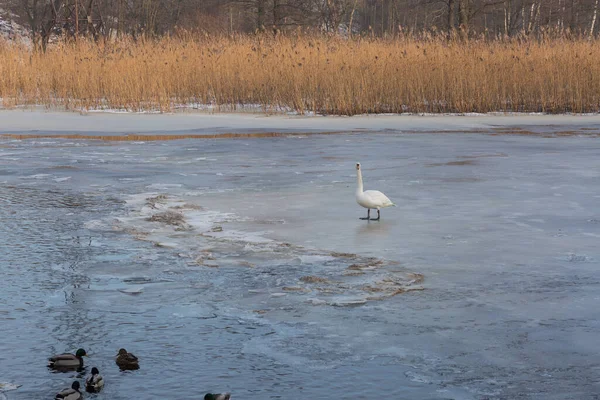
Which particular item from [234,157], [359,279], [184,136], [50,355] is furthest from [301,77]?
[50,355]

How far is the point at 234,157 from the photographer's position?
33.7 ft

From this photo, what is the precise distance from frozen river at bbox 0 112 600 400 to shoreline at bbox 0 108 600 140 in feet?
12.1

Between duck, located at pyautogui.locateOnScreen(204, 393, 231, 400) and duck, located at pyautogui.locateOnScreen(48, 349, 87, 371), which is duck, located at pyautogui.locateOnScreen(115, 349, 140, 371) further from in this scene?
duck, located at pyautogui.locateOnScreen(204, 393, 231, 400)

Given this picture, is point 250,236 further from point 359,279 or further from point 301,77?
point 301,77

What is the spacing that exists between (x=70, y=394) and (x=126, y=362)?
1.28 feet

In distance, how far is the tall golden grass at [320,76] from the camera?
50.9ft

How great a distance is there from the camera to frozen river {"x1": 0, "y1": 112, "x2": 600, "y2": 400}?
3236 millimetres

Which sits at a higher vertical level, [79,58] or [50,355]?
[79,58]

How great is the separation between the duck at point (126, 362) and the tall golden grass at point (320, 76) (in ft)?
40.9

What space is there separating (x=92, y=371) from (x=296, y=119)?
1202 centimetres

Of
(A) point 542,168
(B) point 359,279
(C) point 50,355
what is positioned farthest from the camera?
(A) point 542,168

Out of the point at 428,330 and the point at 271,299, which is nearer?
the point at 428,330

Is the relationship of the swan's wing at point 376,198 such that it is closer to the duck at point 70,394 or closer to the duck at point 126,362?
the duck at point 126,362

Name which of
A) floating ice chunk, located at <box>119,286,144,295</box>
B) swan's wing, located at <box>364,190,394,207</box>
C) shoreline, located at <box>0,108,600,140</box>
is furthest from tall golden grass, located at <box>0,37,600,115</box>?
floating ice chunk, located at <box>119,286,144,295</box>
